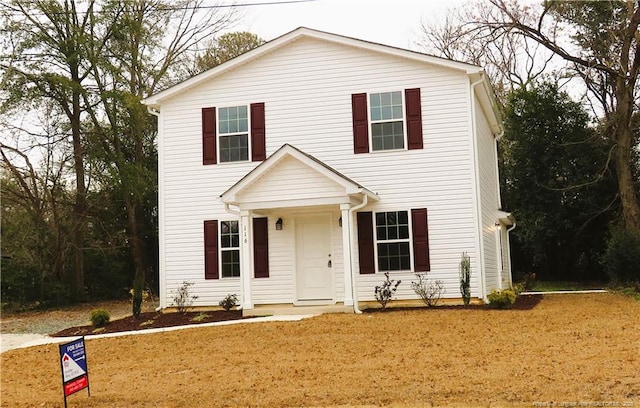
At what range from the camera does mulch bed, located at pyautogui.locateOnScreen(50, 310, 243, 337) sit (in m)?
13.8

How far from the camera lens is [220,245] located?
52.4 ft

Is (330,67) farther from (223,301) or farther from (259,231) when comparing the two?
(223,301)

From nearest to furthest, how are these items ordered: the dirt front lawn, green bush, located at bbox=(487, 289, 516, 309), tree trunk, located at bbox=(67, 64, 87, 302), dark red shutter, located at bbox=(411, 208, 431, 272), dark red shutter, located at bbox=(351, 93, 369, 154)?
1. the dirt front lawn
2. green bush, located at bbox=(487, 289, 516, 309)
3. dark red shutter, located at bbox=(411, 208, 431, 272)
4. dark red shutter, located at bbox=(351, 93, 369, 154)
5. tree trunk, located at bbox=(67, 64, 87, 302)

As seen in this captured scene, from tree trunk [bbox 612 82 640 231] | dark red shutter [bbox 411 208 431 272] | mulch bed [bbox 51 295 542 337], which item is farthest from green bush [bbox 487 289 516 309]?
tree trunk [bbox 612 82 640 231]

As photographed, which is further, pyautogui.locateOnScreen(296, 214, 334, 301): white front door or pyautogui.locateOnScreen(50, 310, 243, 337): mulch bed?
pyautogui.locateOnScreen(296, 214, 334, 301): white front door

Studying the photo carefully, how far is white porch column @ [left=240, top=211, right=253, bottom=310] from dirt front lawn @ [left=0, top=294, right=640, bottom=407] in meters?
1.86

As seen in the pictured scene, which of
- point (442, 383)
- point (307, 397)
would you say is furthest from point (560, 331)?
point (307, 397)

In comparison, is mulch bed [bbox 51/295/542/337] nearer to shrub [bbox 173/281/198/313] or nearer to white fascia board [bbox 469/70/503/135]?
shrub [bbox 173/281/198/313]

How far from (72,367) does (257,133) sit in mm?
9729

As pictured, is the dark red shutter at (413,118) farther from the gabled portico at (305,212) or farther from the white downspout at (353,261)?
the white downspout at (353,261)

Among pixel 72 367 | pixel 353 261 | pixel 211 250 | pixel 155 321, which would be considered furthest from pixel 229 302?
pixel 72 367

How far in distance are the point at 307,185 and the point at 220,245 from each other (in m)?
3.24

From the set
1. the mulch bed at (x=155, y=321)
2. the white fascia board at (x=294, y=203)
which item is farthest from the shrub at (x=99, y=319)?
the white fascia board at (x=294, y=203)

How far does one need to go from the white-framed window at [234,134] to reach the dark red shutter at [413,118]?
4055mm
